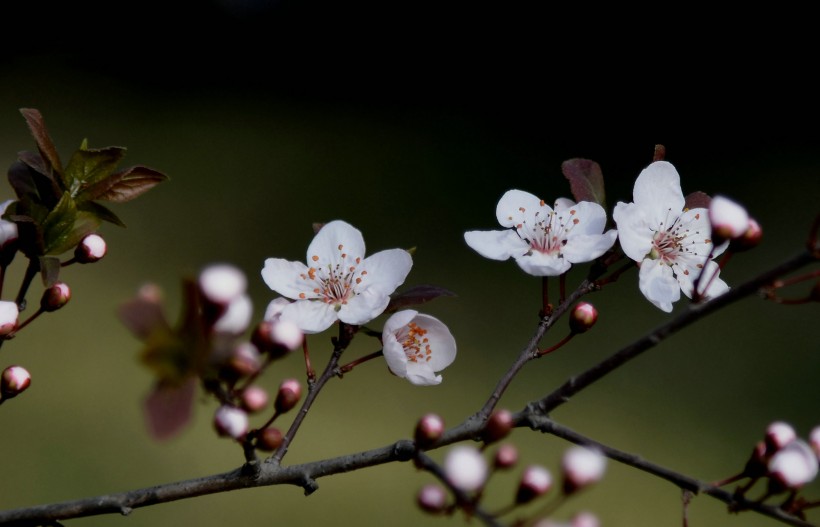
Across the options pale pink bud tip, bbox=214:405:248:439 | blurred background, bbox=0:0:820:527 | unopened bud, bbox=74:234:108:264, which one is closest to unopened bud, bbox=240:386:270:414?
pale pink bud tip, bbox=214:405:248:439

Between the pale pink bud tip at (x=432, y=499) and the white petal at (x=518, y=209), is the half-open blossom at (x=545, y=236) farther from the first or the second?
the pale pink bud tip at (x=432, y=499)

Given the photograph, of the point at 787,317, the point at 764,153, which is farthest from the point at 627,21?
the point at 787,317

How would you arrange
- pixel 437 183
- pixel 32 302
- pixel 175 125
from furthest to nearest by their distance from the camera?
pixel 175 125 → pixel 437 183 → pixel 32 302

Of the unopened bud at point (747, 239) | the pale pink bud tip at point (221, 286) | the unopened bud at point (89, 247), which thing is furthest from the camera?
the unopened bud at point (89, 247)

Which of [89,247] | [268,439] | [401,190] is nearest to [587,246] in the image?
[268,439]

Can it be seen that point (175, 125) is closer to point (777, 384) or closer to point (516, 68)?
point (516, 68)

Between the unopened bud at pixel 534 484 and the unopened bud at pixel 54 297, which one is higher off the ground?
the unopened bud at pixel 534 484

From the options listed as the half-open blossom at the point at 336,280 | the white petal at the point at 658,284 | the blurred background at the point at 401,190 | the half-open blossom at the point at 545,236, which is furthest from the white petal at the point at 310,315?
the blurred background at the point at 401,190
